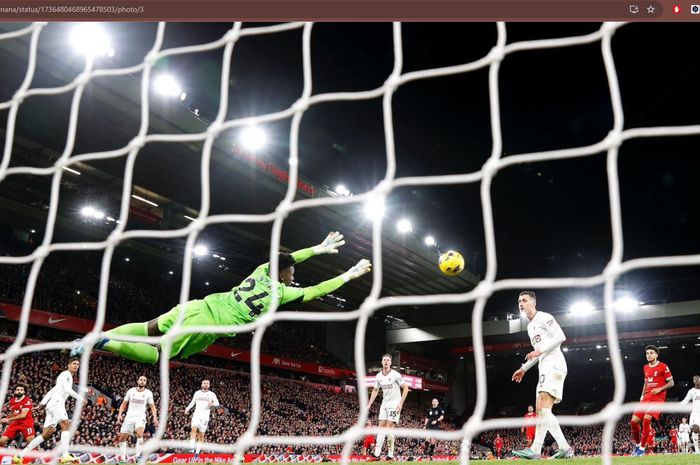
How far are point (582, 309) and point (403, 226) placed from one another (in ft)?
42.6

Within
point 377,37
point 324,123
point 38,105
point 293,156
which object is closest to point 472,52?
point 377,37

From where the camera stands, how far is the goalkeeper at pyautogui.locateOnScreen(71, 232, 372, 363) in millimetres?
4797

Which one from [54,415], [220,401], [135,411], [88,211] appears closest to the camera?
[54,415]

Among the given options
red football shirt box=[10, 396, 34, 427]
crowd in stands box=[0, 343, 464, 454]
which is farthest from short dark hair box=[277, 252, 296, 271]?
crowd in stands box=[0, 343, 464, 454]

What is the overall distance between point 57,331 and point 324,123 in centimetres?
1305

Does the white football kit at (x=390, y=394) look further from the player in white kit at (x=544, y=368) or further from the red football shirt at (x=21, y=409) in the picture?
the red football shirt at (x=21, y=409)

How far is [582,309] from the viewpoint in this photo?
32.5 meters

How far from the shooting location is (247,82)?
18703 mm

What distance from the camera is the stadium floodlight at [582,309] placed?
106 feet

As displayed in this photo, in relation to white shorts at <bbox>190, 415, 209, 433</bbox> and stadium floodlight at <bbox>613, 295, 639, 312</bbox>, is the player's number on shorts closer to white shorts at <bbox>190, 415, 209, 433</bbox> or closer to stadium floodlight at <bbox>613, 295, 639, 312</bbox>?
white shorts at <bbox>190, 415, 209, 433</bbox>

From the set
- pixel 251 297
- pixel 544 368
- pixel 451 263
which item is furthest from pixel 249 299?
pixel 451 263

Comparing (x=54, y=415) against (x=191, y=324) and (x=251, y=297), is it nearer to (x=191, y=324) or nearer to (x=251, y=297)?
(x=191, y=324)

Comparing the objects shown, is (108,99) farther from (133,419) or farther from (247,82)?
(133,419)

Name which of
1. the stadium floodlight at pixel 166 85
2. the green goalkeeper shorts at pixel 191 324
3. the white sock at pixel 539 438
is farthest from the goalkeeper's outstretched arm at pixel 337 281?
the stadium floodlight at pixel 166 85
